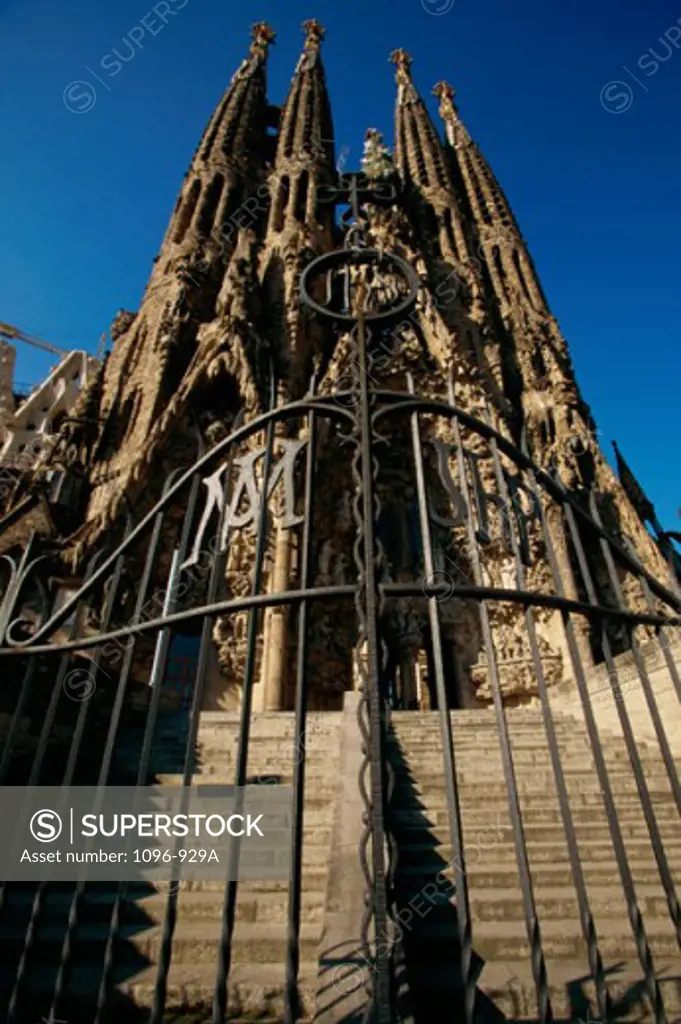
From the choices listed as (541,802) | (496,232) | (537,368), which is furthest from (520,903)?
(496,232)

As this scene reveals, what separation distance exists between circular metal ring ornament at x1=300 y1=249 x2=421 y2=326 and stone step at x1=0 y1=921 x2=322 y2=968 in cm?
350

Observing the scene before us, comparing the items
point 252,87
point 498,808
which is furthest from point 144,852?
point 252,87

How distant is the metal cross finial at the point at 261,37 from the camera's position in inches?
1261

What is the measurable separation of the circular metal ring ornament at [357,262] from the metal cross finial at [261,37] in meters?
38.0

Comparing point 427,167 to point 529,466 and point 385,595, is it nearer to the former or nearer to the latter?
point 529,466

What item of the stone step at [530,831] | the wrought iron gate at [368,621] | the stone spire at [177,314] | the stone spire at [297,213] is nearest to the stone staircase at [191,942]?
the wrought iron gate at [368,621]

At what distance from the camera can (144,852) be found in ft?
14.5

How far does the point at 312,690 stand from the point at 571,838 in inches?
412

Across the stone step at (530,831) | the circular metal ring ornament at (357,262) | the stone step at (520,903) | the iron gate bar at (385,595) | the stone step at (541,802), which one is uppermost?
the circular metal ring ornament at (357,262)

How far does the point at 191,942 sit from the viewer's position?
3.05 metres

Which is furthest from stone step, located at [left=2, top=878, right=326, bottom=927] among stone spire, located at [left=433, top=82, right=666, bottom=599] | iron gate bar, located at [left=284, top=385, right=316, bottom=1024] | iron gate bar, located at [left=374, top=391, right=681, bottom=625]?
stone spire, located at [left=433, top=82, right=666, bottom=599]

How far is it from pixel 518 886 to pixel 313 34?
45150 millimetres

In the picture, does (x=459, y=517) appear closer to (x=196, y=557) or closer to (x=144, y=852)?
(x=196, y=557)

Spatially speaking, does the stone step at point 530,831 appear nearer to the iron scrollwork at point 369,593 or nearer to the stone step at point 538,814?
the stone step at point 538,814
